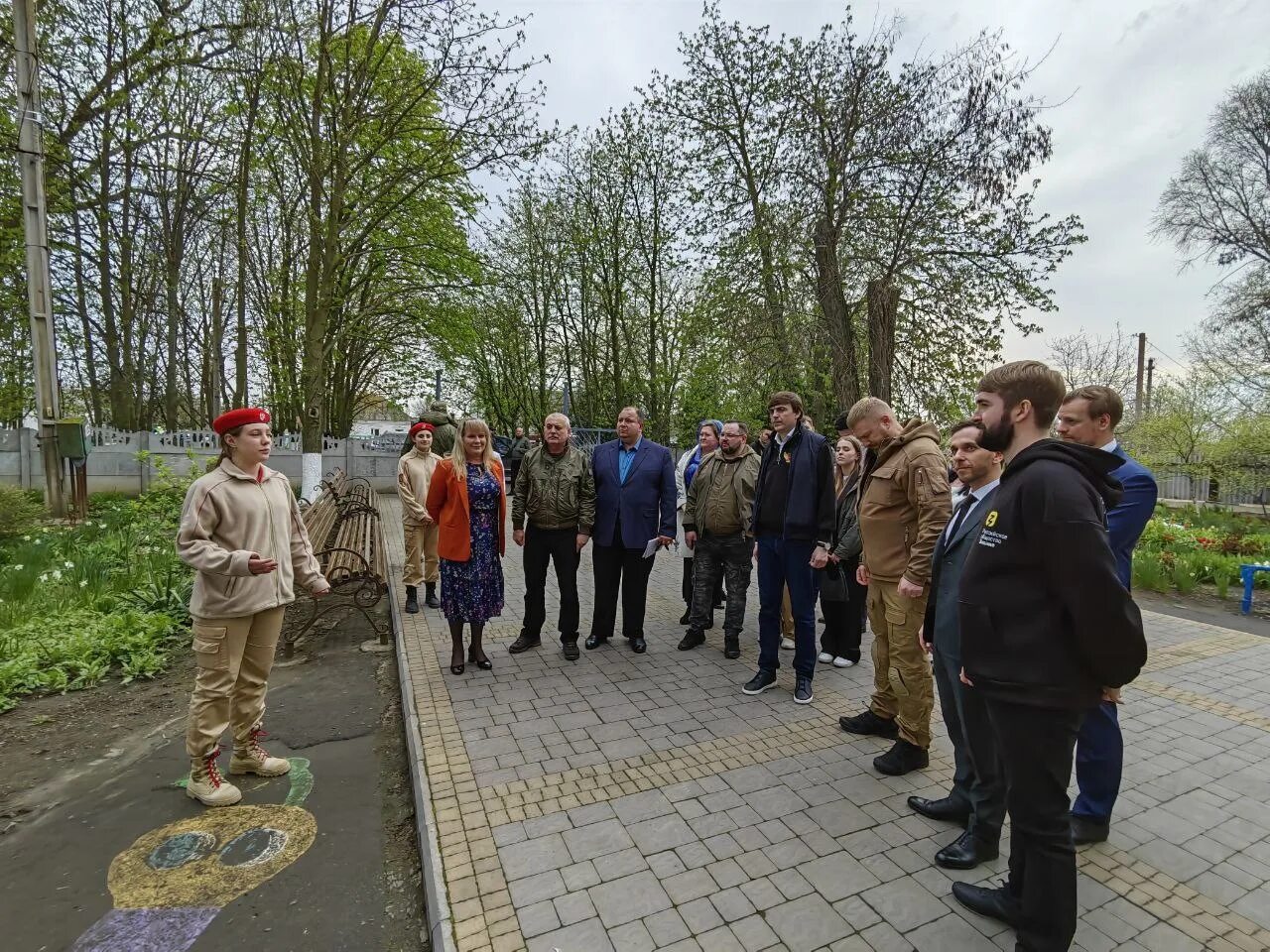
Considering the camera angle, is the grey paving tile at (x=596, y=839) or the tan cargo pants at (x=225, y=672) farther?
the tan cargo pants at (x=225, y=672)

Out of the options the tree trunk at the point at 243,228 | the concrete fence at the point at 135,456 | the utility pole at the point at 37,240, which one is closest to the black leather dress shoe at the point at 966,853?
the concrete fence at the point at 135,456

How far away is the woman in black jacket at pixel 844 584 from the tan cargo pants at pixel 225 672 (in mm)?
3623

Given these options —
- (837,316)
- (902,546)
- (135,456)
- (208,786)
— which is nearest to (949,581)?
(902,546)

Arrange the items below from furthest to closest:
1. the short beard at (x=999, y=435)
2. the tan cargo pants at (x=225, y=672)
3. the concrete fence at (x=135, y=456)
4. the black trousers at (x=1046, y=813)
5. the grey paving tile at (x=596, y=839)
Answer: the concrete fence at (x=135, y=456)
the tan cargo pants at (x=225, y=672)
the grey paving tile at (x=596, y=839)
the short beard at (x=999, y=435)
the black trousers at (x=1046, y=813)

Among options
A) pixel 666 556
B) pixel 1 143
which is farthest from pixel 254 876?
pixel 1 143

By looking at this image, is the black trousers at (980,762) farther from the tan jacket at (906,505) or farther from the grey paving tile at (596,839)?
the grey paving tile at (596,839)

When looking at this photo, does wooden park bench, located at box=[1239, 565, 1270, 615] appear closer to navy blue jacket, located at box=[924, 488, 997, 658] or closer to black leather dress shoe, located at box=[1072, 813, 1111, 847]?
black leather dress shoe, located at box=[1072, 813, 1111, 847]

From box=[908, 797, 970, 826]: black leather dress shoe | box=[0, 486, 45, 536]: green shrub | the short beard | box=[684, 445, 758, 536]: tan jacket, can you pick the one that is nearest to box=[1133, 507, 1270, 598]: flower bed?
box=[684, 445, 758, 536]: tan jacket

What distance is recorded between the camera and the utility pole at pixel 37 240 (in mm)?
9188

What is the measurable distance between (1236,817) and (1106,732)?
1.02 meters

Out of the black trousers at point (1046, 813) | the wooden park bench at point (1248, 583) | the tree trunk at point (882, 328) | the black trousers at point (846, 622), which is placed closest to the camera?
the black trousers at point (1046, 813)

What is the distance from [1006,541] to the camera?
6.24 ft

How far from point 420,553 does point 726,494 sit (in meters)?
3.41

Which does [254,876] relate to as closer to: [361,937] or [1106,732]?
[361,937]
